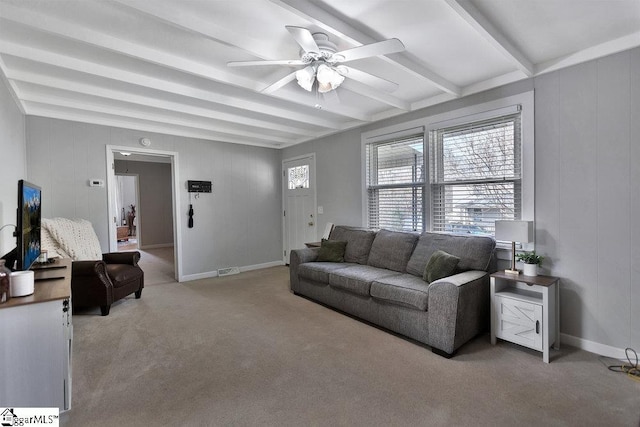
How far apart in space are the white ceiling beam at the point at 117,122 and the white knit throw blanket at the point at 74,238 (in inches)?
54.0

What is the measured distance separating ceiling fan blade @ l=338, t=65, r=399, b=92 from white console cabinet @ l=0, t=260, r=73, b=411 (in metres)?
2.42

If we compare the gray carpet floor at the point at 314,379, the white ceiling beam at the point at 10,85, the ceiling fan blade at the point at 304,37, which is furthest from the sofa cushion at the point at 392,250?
the white ceiling beam at the point at 10,85

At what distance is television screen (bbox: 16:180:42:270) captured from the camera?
5.98ft

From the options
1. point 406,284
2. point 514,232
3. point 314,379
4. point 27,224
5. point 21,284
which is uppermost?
point 27,224

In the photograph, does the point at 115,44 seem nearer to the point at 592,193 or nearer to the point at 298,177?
the point at 298,177

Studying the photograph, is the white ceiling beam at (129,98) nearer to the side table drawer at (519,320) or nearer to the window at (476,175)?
the window at (476,175)

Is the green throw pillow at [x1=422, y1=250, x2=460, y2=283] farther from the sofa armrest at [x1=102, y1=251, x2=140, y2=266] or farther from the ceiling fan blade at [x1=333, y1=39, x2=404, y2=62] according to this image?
the sofa armrest at [x1=102, y1=251, x2=140, y2=266]

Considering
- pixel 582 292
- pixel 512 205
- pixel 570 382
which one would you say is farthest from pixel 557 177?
pixel 570 382

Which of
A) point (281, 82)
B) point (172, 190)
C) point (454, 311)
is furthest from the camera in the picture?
point (172, 190)

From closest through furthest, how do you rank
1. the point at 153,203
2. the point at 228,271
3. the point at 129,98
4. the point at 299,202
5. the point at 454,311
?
the point at 454,311 < the point at 129,98 < the point at 228,271 < the point at 299,202 < the point at 153,203

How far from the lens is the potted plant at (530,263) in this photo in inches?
107

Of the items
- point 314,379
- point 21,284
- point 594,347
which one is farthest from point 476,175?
point 21,284

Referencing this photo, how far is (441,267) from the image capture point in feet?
9.57

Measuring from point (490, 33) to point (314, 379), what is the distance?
273 cm
